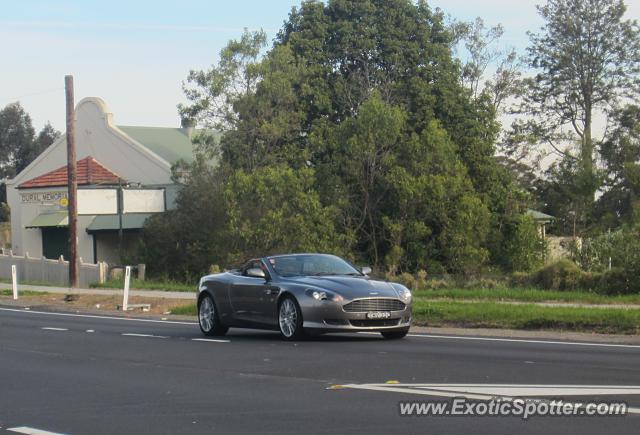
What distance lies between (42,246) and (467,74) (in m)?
25.1

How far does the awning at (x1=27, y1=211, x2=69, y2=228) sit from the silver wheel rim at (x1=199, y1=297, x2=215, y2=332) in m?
36.6

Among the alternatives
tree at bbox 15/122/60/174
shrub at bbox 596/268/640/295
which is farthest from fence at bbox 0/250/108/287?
tree at bbox 15/122/60/174

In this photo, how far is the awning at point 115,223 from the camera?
166 ft

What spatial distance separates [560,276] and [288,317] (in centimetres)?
1245

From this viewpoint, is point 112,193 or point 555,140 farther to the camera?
point 555,140

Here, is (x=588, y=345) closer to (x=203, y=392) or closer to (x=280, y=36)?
(x=203, y=392)

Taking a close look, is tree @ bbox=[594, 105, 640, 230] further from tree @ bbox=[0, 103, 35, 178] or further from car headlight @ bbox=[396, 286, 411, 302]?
tree @ bbox=[0, 103, 35, 178]

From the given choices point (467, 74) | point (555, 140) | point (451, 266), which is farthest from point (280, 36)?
point (555, 140)

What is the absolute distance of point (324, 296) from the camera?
48.8 feet

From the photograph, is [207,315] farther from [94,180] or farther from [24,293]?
[94,180]

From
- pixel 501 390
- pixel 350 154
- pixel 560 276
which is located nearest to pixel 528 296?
pixel 560 276

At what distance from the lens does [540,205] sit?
60.0 m

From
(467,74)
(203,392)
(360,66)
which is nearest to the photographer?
(203,392)

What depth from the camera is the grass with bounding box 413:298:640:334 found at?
55.3 feet
